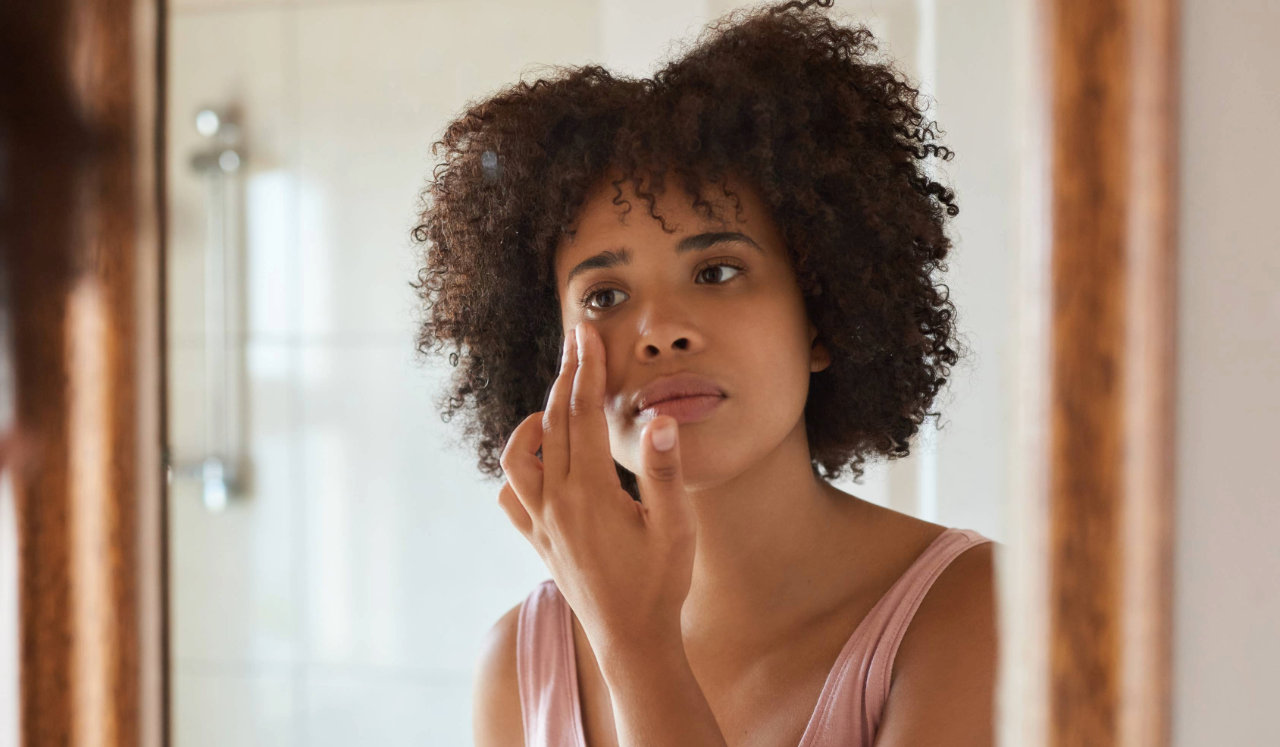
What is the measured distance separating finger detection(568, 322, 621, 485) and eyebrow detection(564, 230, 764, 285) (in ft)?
0.15

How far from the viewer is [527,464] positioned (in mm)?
549

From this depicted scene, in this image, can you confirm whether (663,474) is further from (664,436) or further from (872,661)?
(872,661)

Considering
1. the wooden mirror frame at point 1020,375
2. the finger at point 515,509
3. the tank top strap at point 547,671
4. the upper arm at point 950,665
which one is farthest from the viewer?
the tank top strap at point 547,671

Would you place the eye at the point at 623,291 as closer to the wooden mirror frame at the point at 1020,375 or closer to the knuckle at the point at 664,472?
the knuckle at the point at 664,472

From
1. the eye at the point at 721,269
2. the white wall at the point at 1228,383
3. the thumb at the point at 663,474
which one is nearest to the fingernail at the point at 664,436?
the thumb at the point at 663,474

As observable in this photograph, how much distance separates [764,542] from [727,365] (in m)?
0.16

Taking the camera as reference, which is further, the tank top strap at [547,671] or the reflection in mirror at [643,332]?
the tank top strap at [547,671]

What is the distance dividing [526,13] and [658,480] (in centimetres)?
41

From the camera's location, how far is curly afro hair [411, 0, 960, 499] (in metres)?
0.55

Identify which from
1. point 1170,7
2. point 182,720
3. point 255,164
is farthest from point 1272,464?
point 255,164

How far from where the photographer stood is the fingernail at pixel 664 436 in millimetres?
492

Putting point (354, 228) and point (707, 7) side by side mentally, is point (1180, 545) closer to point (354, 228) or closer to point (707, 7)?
point (707, 7)

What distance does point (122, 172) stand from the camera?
381mm

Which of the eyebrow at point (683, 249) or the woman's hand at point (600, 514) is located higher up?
the eyebrow at point (683, 249)
